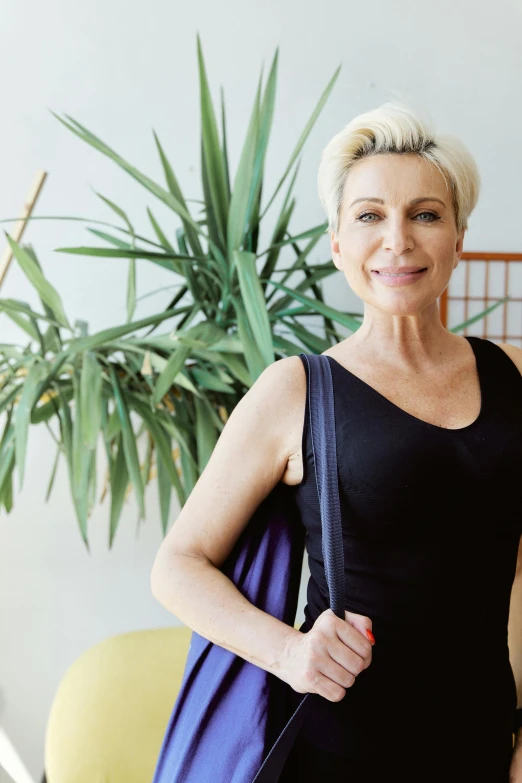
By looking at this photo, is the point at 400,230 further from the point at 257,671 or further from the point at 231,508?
the point at 257,671

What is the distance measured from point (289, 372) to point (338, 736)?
43 centimetres

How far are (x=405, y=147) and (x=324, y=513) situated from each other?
0.43 meters

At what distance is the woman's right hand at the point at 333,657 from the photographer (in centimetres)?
75

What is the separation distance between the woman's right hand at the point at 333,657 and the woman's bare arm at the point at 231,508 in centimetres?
8

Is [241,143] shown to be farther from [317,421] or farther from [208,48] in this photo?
[317,421]

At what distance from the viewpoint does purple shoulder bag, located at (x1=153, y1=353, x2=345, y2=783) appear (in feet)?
2.68

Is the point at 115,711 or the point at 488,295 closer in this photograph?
the point at 115,711

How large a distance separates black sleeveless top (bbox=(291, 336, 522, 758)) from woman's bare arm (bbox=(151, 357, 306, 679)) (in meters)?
0.04

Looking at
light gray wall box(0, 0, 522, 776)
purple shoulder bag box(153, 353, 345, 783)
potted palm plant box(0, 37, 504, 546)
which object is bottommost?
purple shoulder bag box(153, 353, 345, 783)

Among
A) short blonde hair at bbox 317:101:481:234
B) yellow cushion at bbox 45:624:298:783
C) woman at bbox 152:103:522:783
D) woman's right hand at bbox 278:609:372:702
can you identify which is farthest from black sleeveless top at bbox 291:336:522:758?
yellow cushion at bbox 45:624:298:783

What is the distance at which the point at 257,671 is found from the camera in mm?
884

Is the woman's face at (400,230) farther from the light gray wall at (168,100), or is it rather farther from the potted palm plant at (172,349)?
the light gray wall at (168,100)

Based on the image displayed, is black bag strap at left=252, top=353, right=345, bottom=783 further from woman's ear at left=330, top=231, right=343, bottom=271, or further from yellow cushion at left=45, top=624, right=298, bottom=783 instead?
yellow cushion at left=45, top=624, right=298, bottom=783

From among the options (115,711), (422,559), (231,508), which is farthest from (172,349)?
(422,559)
